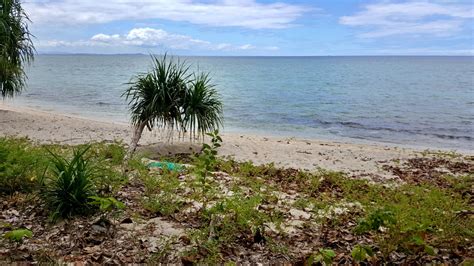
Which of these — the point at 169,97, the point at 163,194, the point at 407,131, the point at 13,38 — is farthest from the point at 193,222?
the point at 407,131

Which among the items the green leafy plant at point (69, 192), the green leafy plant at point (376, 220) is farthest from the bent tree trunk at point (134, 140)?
the green leafy plant at point (376, 220)

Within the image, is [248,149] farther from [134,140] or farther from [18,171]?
[18,171]

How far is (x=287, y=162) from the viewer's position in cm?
1069

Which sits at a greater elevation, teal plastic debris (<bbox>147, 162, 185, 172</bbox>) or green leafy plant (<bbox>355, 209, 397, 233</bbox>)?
green leafy plant (<bbox>355, 209, 397, 233</bbox>)

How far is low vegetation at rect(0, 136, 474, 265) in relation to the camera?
362cm

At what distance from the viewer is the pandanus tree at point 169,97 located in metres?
8.68

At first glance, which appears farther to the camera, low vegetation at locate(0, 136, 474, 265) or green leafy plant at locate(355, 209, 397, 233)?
green leafy plant at locate(355, 209, 397, 233)

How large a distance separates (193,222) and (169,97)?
15.5ft

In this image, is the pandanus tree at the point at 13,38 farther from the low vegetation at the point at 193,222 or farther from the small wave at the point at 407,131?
the small wave at the point at 407,131

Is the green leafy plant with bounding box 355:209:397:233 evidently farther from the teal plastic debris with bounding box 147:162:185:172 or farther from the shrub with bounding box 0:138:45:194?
the shrub with bounding box 0:138:45:194

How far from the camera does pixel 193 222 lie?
4.43 metres

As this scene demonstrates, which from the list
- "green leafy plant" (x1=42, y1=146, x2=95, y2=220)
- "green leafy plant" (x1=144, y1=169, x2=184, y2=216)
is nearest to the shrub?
"green leafy plant" (x1=42, y1=146, x2=95, y2=220)

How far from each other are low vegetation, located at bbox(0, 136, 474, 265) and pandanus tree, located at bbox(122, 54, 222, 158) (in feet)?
8.90

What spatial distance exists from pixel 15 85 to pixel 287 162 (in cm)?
1154
